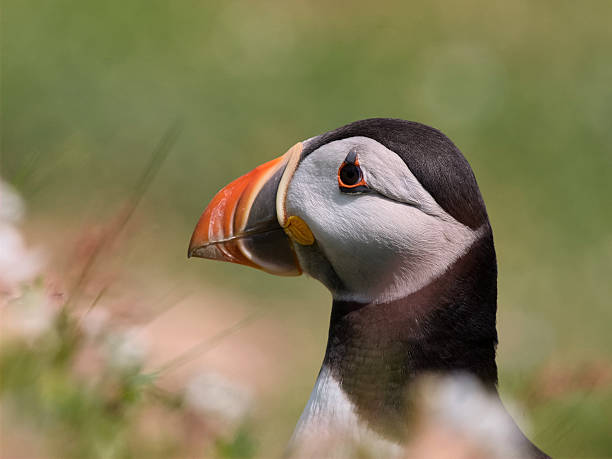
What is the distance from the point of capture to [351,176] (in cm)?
279

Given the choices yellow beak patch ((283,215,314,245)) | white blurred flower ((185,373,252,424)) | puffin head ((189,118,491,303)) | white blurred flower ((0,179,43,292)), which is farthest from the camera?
yellow beak patch ((283,215,314,245))

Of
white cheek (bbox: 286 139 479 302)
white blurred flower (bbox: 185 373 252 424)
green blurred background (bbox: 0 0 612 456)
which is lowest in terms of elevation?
green blurred background (bbox: 0 0 612 456)

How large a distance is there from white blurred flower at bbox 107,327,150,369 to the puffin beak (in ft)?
2.03

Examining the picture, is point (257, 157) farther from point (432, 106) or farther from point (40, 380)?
point (40, 380)

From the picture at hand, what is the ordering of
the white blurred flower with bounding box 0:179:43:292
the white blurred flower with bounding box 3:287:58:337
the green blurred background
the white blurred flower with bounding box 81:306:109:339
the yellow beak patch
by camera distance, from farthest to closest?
the green blurred background
the yellow beak patch
the white blurred flower with bounding box 81:306:109:339
the white blurred flower with bounding box 0:179:43:292
the white blurred flower with bounding box 3:287:58:337

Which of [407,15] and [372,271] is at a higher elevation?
[372,271]

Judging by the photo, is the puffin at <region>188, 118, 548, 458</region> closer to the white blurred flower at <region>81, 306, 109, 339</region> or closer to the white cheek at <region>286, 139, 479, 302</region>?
the white cheek at <region>286, 139, 479, 302</region>

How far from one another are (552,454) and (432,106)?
26.0ft

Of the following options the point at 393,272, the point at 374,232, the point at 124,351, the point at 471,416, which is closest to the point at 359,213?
the point at 374,232

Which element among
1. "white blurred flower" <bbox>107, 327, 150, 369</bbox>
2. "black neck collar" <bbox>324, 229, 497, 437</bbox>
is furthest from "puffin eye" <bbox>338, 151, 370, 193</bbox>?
"white blurred flower" <bbox>107, 327, 150, 369</bbox>

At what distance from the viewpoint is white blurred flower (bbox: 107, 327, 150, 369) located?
2.37 m

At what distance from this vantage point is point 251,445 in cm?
214

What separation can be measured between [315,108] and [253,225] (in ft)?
23.8

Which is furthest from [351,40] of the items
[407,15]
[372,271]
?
[372,271]
